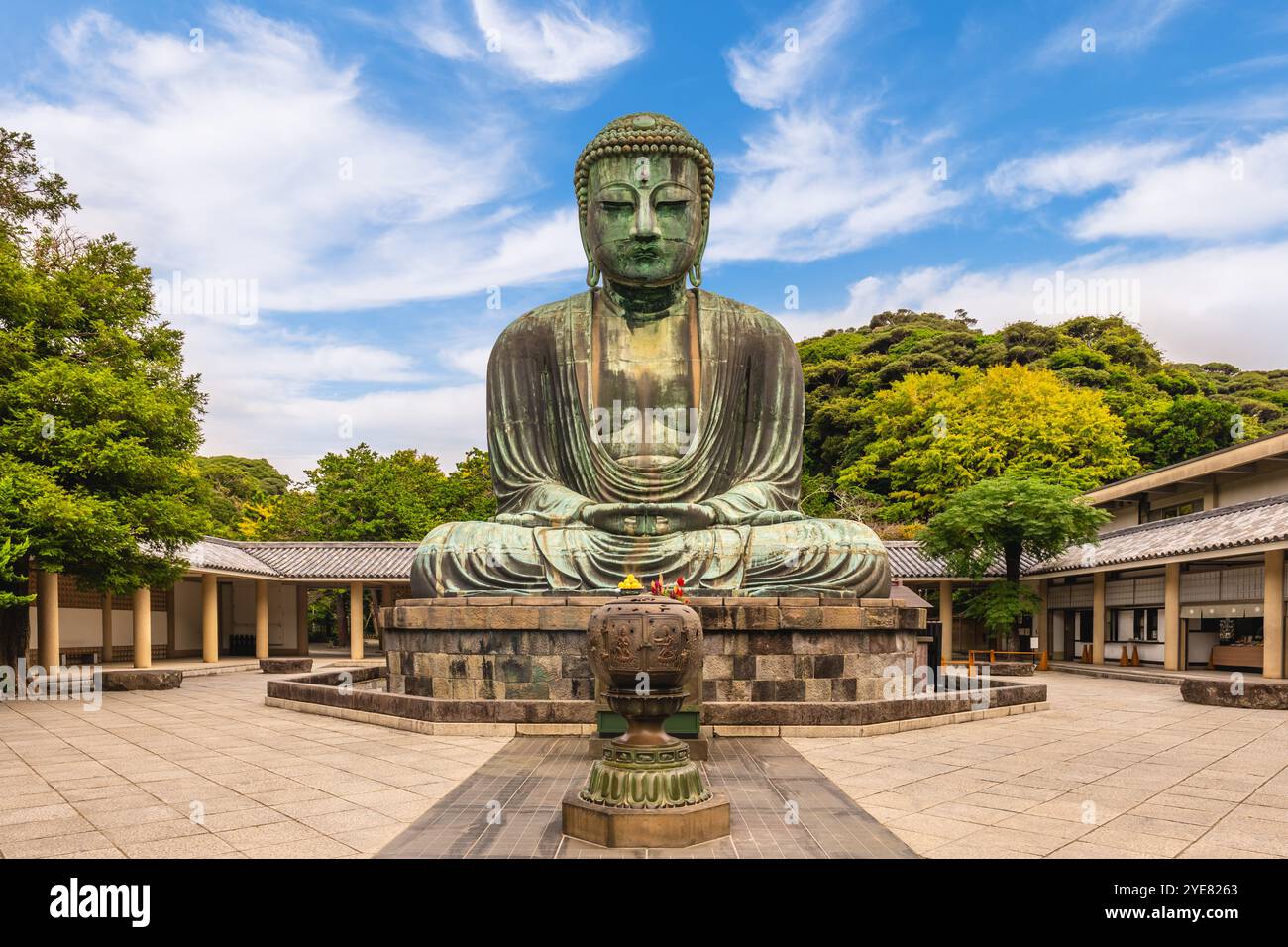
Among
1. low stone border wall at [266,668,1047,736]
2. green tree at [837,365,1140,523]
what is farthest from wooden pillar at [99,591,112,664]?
green tree at [837,365,1140,523]

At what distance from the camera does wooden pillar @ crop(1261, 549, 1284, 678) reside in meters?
15.7

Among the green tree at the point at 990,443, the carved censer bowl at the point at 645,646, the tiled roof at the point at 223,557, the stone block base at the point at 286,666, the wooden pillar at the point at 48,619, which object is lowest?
the stone block base at the point at 286,666

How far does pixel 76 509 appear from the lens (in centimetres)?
1298

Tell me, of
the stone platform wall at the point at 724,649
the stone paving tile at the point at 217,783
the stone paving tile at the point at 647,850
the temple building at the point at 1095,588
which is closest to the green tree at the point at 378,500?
the temple building at the point at 1095,588

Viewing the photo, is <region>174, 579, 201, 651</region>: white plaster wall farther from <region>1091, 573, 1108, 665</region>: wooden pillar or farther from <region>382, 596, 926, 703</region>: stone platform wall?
<region>1091, 573, 1108, 665</region>: wooden pillar

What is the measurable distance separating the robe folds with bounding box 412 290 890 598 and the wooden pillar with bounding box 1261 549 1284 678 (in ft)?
34.7

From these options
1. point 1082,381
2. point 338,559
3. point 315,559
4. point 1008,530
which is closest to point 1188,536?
point 1008,530

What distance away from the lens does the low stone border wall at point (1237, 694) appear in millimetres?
11207

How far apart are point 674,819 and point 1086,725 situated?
6.95m

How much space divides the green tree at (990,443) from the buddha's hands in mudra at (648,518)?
67.1 ft

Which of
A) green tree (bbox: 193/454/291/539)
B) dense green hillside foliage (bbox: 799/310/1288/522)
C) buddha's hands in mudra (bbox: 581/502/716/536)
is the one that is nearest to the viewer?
buddha's hands in mudra (bbox: 581/502/716/536)

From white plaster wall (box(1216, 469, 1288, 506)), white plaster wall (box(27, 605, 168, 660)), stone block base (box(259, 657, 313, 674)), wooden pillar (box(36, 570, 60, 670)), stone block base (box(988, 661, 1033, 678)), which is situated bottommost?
stone block base (box(988, 661, 1033, 678))

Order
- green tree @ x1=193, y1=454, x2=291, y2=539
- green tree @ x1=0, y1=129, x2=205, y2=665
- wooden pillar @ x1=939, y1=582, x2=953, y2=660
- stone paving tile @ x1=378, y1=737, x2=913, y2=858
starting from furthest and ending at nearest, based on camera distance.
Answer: green tree @ x1=193, y1=454, x2=291, y2=539 → wooden pillar @ x1=939, y1=582, x2=953, y2=660 → green tree @ x1=0, y1=129, x2=205, y2=665 → stone paving tile @ x1=378, y1=737, x2=913, y2=858

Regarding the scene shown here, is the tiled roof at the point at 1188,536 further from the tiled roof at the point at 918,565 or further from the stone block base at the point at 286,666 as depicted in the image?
the stone block base at the point at 286,666
